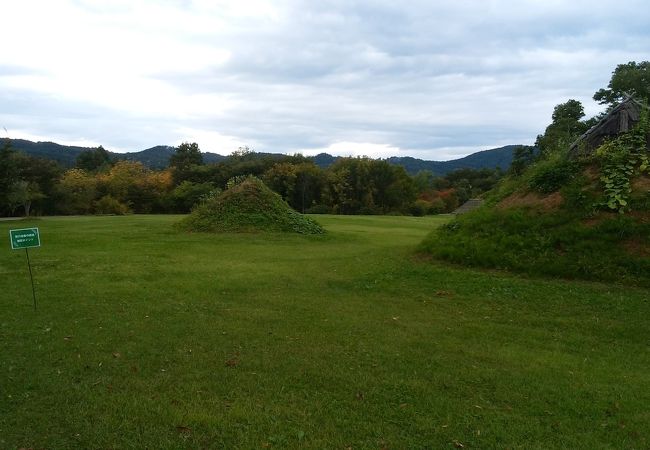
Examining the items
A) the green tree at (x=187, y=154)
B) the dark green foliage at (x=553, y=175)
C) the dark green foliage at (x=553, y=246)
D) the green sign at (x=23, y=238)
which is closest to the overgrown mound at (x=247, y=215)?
the dark green foliage at (x=553, y=246)

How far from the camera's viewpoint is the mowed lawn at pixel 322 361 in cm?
433

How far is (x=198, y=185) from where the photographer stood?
2400 inches

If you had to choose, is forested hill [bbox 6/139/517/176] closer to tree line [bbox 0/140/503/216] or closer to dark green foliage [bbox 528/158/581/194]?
tree line [bbox 0/140/503/216]

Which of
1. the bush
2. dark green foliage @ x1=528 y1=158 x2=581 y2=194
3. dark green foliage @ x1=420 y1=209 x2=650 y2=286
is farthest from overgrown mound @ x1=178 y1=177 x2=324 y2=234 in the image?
the bush

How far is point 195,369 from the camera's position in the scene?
5676mm

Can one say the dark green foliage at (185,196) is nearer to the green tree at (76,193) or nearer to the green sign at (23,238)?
the green tree at (76,193)

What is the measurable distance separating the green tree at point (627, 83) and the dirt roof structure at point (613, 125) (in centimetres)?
2789

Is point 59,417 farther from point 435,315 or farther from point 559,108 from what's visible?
point 559,108

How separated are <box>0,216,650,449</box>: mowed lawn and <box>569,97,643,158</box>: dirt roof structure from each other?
6.06 meters

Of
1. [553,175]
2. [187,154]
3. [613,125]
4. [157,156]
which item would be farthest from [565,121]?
[157,156]

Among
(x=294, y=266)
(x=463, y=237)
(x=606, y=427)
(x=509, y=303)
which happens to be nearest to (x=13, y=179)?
(x=294, y=266)

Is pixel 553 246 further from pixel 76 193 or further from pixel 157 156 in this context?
pixel 157 156

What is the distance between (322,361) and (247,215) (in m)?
17.2

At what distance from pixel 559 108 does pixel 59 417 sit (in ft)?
184
